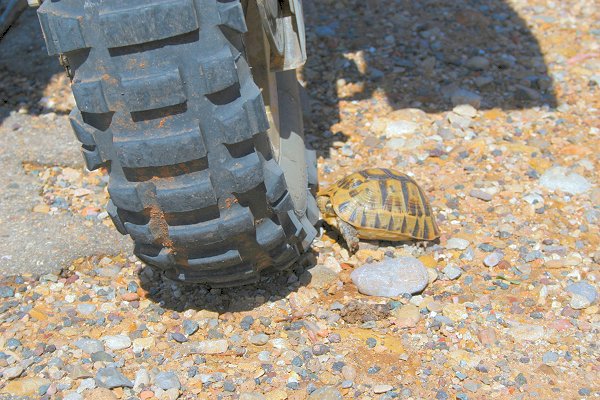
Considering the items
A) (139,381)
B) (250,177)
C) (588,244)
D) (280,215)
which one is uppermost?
(250,177)

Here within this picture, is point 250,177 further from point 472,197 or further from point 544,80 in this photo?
point 544,80

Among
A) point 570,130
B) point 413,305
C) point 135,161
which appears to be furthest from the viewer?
point 570,130

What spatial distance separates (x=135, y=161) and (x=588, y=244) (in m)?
2.11

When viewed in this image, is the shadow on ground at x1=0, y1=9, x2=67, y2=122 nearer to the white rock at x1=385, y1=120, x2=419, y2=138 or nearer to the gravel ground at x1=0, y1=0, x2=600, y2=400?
the gravel ground at x1=0, y1=0, x2=600, y2=400

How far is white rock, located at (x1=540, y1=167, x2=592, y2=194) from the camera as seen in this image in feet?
12.8

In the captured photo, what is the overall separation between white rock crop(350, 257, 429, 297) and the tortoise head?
0.37 meters

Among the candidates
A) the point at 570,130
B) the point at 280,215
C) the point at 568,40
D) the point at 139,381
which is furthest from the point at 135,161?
the point at 568,40

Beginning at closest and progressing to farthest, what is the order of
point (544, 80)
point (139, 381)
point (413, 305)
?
point (139, 381)
point (413, 305)
point (544, 80)

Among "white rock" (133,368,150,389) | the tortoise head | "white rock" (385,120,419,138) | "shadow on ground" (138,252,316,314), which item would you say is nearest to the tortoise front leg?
the tortoise head

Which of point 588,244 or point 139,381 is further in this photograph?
point 588,244

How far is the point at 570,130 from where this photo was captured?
4426 millimetres

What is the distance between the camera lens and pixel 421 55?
5.13 meters

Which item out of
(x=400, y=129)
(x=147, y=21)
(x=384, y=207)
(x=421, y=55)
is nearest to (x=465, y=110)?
(x=400, y=129)

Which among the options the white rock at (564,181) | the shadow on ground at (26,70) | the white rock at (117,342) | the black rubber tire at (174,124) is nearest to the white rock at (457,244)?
the white rock at (564,181)
